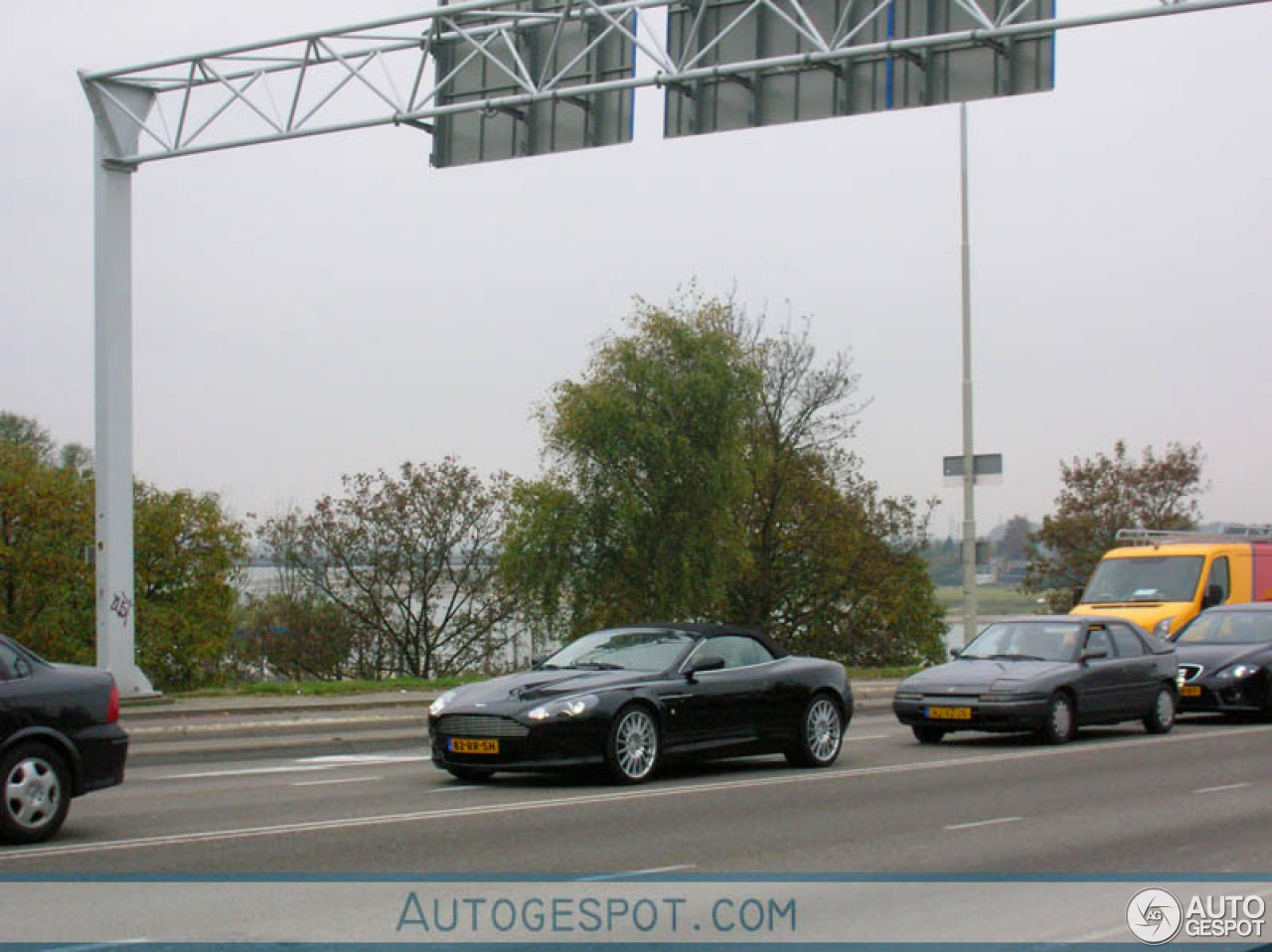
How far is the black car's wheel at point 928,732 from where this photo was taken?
59.1 feet

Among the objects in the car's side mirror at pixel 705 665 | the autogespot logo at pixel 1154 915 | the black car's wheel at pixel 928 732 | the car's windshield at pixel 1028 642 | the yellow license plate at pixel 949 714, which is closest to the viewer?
the autogespot logo at pixel 1154 915

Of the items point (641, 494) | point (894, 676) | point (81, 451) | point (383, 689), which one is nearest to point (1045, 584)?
point (641, 494)

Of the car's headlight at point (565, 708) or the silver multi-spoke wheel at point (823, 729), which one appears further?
the silver multi-spoke wheel at point (823, 729)

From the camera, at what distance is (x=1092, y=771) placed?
15.1m

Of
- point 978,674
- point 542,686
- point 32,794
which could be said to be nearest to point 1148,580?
point 978,674

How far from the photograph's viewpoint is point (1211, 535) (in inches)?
1171

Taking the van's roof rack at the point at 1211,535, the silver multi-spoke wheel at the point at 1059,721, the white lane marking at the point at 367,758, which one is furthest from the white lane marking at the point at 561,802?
the van's roof rack at the point at 1211,535

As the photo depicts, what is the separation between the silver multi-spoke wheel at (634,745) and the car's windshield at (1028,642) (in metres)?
6.22

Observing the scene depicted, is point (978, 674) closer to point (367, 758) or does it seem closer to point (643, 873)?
point (367, 758)

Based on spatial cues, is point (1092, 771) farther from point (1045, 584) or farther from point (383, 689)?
point (1045, 584)

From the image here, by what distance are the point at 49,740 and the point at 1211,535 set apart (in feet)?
77.8

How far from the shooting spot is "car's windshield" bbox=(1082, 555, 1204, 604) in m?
27.5

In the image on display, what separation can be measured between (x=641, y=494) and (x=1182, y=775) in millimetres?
30838

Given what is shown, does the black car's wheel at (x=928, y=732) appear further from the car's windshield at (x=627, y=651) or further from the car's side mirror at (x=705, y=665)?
the car's windshield at (x=627, y=651)
